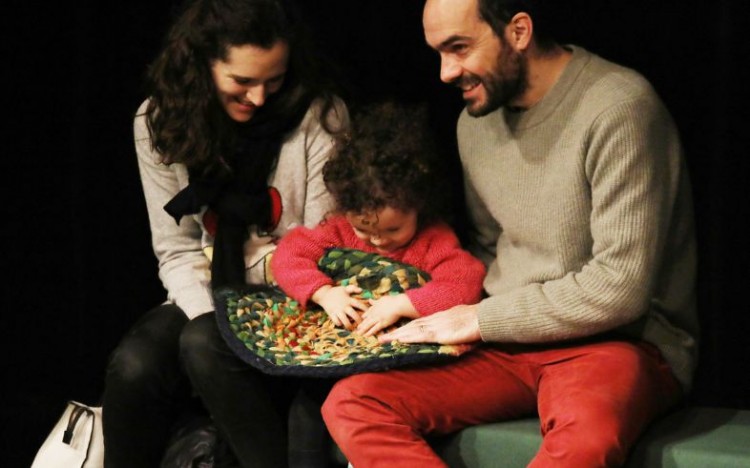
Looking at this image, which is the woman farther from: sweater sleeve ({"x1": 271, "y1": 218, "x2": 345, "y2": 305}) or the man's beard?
the man's beard

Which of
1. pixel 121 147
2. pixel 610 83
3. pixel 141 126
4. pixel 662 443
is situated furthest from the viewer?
pixel 121 147

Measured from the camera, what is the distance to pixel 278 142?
2740mm

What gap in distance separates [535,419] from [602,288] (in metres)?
0.33

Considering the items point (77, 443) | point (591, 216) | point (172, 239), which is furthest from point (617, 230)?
point (77, 443)

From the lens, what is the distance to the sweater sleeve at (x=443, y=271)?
2.42 metres

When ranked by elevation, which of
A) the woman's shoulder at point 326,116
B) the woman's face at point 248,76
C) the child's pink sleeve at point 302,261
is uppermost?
the woman's face at point 248,76

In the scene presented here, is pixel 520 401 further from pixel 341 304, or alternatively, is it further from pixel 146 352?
pixel 146 352

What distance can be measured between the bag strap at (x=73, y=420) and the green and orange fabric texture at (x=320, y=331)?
20.5 inches

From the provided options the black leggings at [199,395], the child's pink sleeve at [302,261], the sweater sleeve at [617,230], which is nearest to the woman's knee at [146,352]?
the black leggings at [199,395]

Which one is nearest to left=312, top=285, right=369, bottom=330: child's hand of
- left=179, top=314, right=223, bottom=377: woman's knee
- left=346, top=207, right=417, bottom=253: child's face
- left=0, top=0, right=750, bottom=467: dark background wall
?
left=346, top=207, right=417, bottom=253: child's face

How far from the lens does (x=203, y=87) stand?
2.68 meters

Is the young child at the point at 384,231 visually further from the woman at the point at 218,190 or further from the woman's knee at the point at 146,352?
the woman's knee at the point at 146,352

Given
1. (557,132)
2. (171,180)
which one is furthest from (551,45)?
(171,180)

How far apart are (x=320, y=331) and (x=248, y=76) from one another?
2.02ft
